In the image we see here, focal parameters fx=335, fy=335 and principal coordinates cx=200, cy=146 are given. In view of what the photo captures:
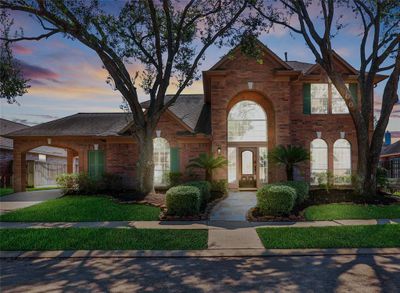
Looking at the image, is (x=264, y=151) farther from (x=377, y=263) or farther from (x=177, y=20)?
(x=377, y=263)

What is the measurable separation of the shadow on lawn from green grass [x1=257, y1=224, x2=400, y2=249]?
28.3 inches

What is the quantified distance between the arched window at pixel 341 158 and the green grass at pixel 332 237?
10.1 metres

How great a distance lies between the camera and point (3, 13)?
14.1 m

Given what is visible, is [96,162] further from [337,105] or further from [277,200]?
[337,105]

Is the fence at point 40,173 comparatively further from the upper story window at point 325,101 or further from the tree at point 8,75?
the upper story window at point 325,101

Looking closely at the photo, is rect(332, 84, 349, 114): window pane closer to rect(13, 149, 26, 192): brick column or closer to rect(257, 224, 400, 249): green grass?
rect(257, 224, 400, 249): green grass

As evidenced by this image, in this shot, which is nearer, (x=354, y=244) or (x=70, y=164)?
(x=354, y=244)

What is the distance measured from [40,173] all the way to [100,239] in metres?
22.5

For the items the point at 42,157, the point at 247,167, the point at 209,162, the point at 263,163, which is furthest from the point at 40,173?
the point at 263,163

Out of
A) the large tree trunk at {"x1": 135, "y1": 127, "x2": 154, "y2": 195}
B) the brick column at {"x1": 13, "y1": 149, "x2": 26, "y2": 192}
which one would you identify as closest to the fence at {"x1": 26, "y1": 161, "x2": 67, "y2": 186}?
the brick column at {"x1": 13, "y1": 149, "x2": 26, "y2": 192}

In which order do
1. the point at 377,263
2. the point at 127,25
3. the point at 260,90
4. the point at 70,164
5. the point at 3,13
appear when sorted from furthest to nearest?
the point at 70,164 < the point at 260,90 < the point at 127,25 < the point at 3,13 < the point at 377,263

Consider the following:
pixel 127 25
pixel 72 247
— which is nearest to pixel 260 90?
pixel 127 25

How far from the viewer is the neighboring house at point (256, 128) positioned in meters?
18.7

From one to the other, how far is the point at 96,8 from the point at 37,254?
37.5 feet
